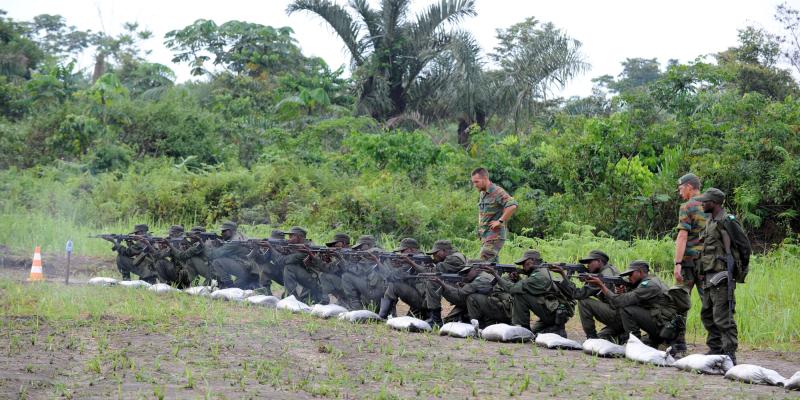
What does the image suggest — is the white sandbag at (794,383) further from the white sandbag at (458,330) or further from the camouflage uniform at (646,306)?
the white sandbag at (458,330)

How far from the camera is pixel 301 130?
28.3 metres

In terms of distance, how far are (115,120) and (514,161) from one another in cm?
1295

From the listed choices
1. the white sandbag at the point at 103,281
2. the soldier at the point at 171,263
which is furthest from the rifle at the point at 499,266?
the white sandbag at the point at 103,281

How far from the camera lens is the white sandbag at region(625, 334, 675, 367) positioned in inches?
343

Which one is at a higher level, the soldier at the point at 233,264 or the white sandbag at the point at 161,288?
the soldier at the point at 233,264

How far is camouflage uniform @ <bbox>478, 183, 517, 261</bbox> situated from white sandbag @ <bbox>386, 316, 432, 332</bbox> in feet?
4.95

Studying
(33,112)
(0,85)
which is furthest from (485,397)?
(0,85)

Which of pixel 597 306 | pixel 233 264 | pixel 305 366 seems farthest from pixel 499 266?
pixel 233 264

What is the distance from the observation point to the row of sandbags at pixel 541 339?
26.1 ft

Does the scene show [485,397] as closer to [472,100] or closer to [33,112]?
[472,100]

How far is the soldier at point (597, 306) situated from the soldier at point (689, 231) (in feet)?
2.26

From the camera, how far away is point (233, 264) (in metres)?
14.0

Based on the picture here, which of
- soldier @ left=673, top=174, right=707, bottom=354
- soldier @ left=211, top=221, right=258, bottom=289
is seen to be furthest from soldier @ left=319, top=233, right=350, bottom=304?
soldier @ left=673, top=174, right=707, bottom=354

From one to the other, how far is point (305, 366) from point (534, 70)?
60.7 ft
